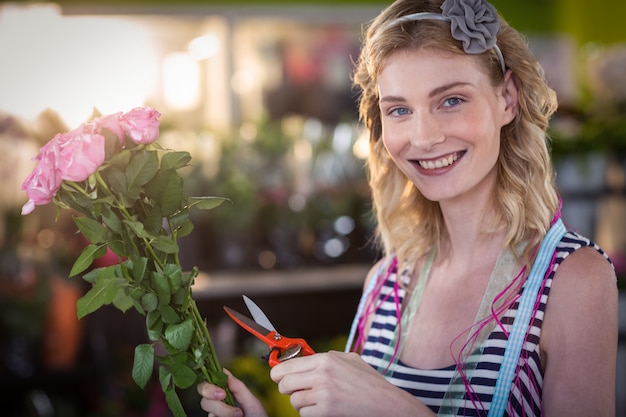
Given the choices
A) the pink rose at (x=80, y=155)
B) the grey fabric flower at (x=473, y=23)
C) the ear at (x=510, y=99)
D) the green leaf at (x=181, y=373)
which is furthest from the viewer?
the ear at (x=510, y=99)

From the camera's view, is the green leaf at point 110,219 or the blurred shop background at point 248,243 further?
the blurred shop background at point 248,243

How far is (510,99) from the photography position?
58.1 inches

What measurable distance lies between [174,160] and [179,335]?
27 centimetres

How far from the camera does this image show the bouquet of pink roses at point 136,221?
119cm

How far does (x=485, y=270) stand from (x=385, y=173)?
31 centimetres

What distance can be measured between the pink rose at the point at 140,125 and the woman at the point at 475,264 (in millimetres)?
411

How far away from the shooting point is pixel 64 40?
5727mm

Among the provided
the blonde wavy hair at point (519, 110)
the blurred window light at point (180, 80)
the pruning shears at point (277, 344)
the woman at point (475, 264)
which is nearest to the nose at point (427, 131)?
the woman at point (475, 264)

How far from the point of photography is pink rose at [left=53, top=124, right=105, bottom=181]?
1.15m

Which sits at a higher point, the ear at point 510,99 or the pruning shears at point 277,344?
the ear at point 510,99

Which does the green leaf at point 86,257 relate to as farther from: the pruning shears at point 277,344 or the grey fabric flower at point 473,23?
the grey fabric flower at point 473,23

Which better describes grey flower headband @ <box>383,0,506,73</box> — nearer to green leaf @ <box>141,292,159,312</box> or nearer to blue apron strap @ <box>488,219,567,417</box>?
blue apron strap @ <box>488,219,567,417</box>

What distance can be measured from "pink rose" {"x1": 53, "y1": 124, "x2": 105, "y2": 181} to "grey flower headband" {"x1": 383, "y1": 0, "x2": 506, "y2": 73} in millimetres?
569

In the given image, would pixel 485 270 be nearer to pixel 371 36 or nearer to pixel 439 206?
pixel 439 206
